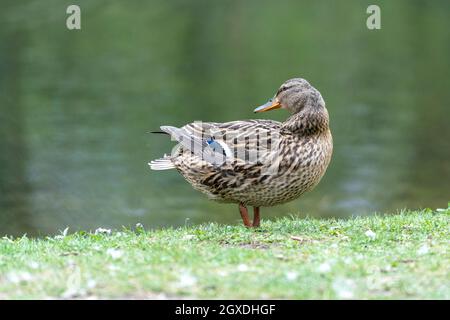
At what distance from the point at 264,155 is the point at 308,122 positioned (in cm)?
70

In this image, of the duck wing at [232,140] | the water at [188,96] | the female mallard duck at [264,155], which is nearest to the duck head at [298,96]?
the female mallard duck at [264,155]

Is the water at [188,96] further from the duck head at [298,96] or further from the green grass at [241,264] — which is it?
the green grass at [241,264]

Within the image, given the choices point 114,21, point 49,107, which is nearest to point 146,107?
point 49,107

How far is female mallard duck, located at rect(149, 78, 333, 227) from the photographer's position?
930 cm

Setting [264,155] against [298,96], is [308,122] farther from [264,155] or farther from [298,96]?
[264,155]

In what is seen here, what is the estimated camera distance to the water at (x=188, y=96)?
22.2 m

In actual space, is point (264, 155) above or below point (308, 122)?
below

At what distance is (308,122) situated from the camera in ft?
31.4

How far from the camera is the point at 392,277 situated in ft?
23.0

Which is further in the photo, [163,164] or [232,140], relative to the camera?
[163,164]

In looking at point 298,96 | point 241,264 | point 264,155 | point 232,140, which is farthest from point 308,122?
point 241,264

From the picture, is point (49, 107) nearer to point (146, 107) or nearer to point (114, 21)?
point (146, 107)

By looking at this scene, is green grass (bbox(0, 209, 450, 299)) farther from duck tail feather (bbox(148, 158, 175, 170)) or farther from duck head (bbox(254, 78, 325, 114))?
duck head (bbox(254, 78, 325, 114))

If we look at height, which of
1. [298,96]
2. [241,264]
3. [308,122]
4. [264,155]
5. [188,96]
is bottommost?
[188,96]
